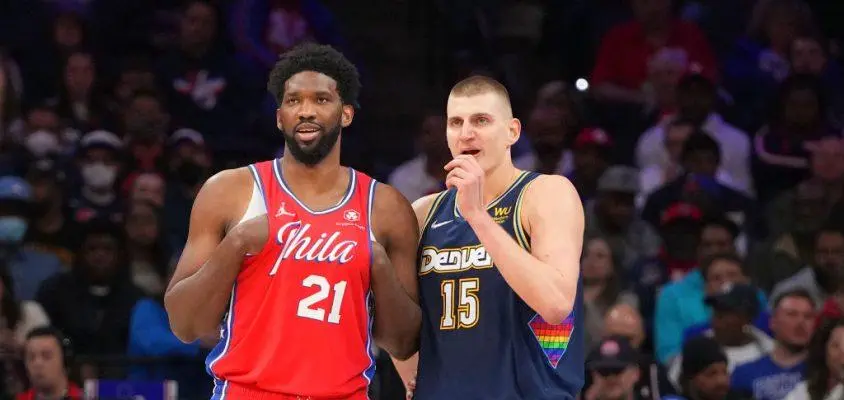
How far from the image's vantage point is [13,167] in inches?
Answer: 401

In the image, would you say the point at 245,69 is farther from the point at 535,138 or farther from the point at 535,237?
the point at 535,237

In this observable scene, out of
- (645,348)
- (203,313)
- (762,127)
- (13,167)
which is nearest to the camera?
(203,313)

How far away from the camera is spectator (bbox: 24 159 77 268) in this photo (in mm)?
9578

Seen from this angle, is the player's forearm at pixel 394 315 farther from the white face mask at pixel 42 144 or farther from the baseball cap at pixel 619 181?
the white face mask at pixel 42 144

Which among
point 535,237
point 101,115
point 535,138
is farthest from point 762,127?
point 535,237

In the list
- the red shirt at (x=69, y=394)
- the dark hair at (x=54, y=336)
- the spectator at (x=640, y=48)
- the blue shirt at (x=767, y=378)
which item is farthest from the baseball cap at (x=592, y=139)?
the red shirt at (x=69, y=394)

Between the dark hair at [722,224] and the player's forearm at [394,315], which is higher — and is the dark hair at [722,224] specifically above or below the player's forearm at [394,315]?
above

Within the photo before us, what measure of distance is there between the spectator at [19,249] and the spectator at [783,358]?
4.19 metres

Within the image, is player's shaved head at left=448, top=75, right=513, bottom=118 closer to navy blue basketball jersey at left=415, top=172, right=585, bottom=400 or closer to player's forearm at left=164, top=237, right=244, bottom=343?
navy blue basketball jersey at left=415, top=172, right=585, bottom=400

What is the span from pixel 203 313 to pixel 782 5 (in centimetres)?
730

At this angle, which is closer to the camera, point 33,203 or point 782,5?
point 33,203

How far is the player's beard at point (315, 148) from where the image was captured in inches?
216

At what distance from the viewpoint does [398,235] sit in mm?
5605

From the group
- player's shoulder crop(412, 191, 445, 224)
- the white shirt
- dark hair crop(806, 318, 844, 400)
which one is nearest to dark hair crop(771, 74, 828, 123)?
the white shirt
